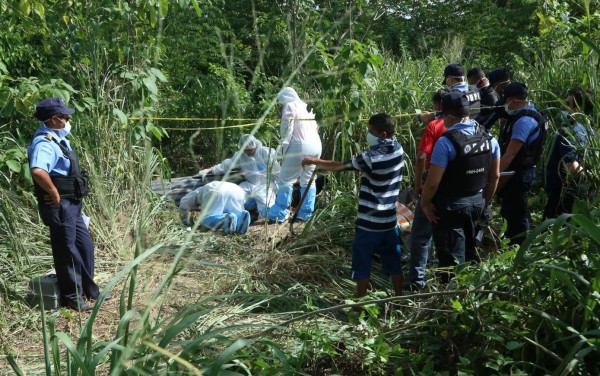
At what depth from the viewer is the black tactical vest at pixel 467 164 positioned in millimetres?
4719

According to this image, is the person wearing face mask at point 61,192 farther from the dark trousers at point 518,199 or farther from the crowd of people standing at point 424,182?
the dark trousers at point 518,199

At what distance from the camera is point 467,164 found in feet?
15.6

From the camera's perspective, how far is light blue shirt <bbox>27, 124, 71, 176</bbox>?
17.0 feet

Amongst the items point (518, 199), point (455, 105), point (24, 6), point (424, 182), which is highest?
point (24, 6)

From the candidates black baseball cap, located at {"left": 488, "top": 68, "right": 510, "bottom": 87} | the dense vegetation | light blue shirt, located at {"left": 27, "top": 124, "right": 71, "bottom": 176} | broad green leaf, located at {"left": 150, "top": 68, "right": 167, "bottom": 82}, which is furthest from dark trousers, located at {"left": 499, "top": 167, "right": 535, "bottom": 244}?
light blue shirt, located at {"left": 27, "top": 124, "right": 71, "bottom": 176}

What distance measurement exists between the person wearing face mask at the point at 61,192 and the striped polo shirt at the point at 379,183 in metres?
2.16

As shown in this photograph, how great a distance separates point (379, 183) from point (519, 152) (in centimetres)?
141

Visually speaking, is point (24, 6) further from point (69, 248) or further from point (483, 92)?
point (483, 92)

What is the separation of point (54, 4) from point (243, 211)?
2670mm

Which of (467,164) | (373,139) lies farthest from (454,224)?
(373,139)

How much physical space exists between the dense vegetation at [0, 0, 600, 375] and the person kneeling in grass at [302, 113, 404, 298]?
30 cm

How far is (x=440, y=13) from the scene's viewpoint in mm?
16984

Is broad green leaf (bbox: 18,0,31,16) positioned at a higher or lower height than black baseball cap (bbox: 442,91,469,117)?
higher

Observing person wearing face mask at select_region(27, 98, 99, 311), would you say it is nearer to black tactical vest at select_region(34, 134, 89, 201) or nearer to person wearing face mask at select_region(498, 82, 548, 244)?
black tactical vest at select_region(34, 134, 89, 201)
